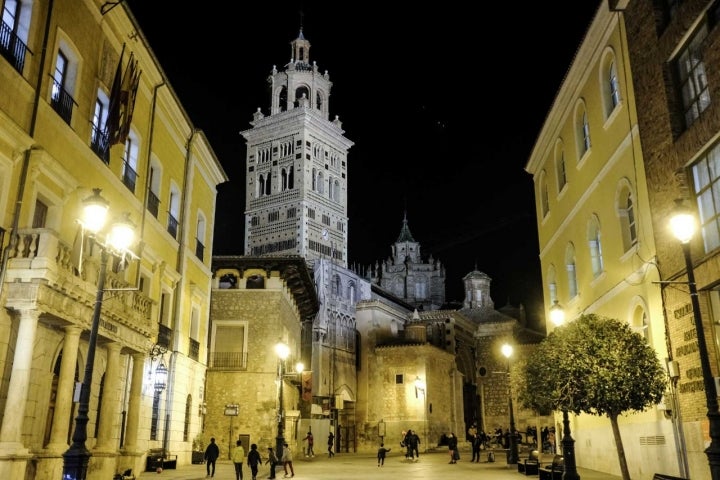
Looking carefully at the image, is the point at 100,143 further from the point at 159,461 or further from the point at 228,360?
the point at 228,360

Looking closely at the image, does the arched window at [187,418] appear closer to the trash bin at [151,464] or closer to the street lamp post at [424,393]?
the trash bin at [151,464]

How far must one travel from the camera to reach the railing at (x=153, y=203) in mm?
21397

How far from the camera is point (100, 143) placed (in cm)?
1750

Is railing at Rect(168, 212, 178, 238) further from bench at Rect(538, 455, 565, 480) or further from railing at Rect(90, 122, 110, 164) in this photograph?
bench at Rect(538, 455, 565, 480)

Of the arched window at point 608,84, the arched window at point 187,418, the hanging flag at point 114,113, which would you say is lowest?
the arched window at point 187,418

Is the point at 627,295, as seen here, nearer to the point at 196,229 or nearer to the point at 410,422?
the point at 196,229

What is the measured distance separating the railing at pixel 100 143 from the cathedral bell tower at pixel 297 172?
66416mm

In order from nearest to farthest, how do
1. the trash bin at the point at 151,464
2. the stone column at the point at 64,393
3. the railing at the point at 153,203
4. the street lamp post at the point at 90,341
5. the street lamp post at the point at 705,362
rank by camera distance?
the street lamp post at the point at 705,362, the street lamp post at the point at 90,341, the stone column at the point at 64,393, the trash bin at the point at 151,464, the railing at the point at 153,203

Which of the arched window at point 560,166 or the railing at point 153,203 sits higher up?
the arched window at point 560,166

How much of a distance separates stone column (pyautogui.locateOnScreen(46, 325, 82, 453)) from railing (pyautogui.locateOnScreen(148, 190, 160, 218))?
25.8ft

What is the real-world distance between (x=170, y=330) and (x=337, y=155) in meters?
74.7

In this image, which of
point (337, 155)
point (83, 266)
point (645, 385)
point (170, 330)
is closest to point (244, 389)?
point (170, 330)

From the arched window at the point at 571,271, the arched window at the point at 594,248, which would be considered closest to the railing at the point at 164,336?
the arched window at the point at 594,248

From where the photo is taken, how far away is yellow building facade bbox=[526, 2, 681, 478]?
15320 millimetres
